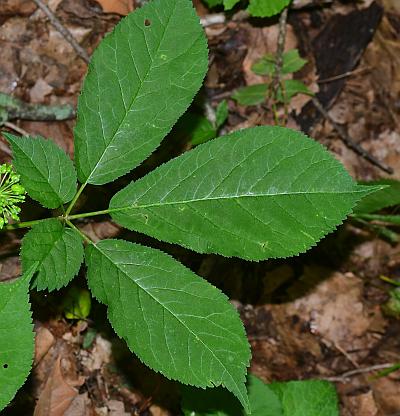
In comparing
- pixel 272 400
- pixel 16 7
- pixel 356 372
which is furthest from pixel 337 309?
pixel 16 7

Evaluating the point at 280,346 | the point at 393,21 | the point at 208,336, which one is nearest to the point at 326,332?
the point at 280,346

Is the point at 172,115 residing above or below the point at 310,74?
above

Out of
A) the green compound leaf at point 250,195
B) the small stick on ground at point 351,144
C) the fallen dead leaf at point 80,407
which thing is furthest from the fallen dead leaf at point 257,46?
the fallen dead leaf at point 80,407

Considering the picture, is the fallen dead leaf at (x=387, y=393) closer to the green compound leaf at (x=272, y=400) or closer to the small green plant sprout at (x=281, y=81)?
the green compound leaf at (x=272, y=400)

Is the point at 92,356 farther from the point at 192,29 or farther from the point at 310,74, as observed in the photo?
the point at 310,74

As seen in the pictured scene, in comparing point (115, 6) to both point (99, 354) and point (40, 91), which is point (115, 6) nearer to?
point (40, 91)

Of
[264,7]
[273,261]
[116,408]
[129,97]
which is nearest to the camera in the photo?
[129,97]

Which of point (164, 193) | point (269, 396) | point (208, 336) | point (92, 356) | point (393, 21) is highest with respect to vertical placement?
point (164, 193)
